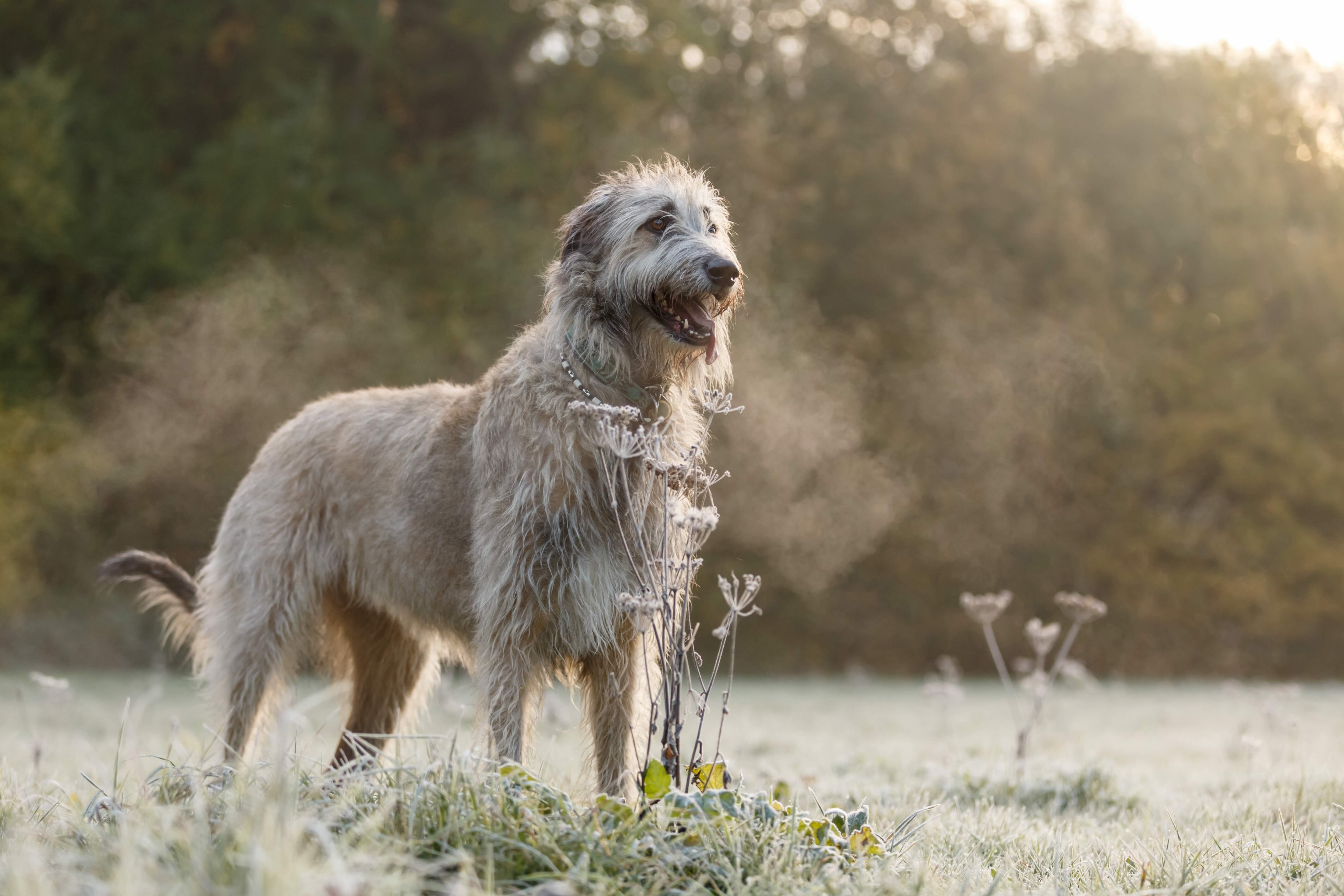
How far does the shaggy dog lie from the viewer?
358 centimetres

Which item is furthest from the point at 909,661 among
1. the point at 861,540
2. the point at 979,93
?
the point at 979,93

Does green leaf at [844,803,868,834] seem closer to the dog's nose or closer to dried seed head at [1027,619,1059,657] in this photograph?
the dog's nose

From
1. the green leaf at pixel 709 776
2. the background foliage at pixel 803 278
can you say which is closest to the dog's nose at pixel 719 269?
the green leaf at pixel 709 776

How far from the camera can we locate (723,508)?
1573 cm

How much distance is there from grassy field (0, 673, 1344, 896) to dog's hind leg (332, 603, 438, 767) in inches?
8.1

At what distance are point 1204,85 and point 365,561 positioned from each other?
19620 millimetres

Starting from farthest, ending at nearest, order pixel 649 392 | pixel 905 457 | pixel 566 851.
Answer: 1. pixel 905 457
2. pixel 649 392
3. pixel 566 851

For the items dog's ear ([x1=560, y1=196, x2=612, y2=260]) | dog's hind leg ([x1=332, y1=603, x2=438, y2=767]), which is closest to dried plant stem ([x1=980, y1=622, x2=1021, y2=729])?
dog's ear ([x1=560, y1=196, x2=612, y2=260])

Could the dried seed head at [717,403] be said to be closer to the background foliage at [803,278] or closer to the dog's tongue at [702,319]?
the dog's tongue at [702,319]

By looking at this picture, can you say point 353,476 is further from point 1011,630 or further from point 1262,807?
point 1011,630

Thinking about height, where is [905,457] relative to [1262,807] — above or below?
above

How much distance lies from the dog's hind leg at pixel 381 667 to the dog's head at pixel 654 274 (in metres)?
1.81

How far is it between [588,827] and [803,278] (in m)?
15.5

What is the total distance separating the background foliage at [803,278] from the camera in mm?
15102
